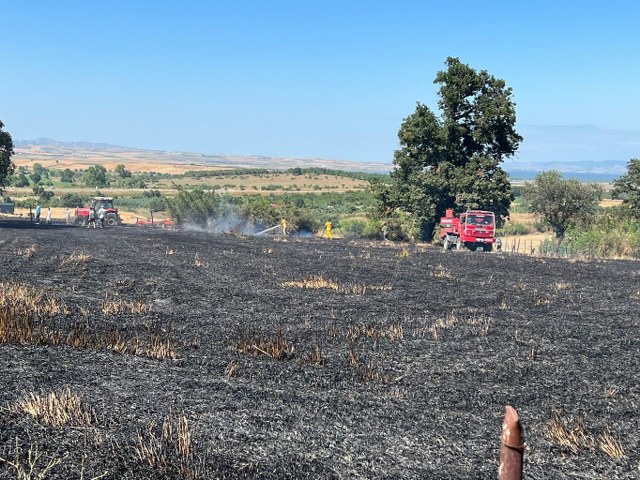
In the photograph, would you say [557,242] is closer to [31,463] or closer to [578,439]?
[578,439]

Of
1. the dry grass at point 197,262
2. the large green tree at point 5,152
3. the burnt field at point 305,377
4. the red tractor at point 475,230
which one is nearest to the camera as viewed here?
the burnt field at point 305,377

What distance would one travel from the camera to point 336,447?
753 cm

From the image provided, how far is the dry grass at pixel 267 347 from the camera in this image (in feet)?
39.4

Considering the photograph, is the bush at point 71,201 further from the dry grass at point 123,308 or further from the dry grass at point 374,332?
the dry grass at point 374,332

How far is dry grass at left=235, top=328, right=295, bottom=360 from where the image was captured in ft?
39.4

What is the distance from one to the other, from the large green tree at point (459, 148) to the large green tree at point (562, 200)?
430 centimetres

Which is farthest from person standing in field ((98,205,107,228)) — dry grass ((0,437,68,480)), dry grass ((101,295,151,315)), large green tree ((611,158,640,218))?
dry grass ((0,437,68,480))

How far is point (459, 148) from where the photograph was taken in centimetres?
4650

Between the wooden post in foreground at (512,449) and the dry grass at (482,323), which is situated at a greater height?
the wooden post in foreground at (512,449)

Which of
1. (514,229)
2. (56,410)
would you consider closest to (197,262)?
(56,410)

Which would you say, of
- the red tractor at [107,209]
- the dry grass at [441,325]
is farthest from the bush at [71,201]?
the dry grass at [441,325]

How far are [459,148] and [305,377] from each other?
37.7 metres

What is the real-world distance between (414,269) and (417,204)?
1932cm

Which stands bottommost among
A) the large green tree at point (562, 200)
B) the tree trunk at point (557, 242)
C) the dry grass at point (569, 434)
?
the tree trunk at point (557, 242)
